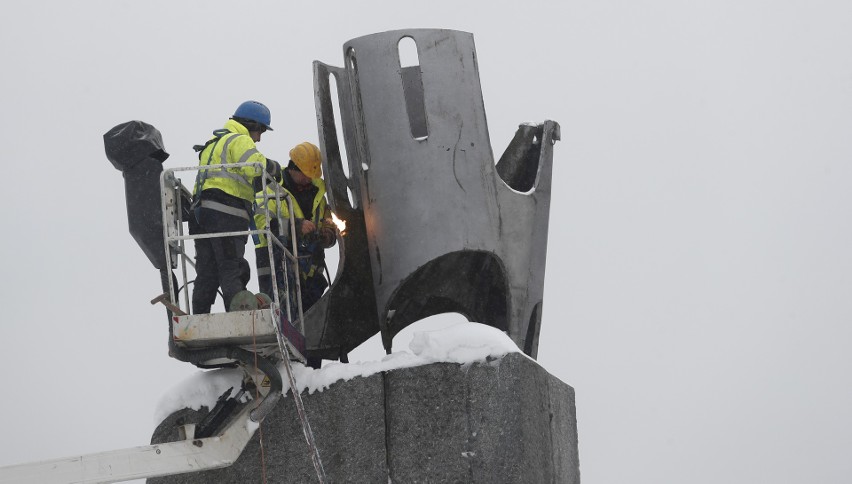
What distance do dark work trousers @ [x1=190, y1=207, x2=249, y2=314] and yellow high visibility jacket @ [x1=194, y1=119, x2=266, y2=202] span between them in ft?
0.48

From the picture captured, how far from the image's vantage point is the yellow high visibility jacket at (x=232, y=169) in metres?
6.82

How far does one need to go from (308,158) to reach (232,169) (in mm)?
994

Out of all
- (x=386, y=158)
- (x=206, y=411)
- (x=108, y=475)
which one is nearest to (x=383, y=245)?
(x=386, y=158)

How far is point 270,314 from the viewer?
6.01 m

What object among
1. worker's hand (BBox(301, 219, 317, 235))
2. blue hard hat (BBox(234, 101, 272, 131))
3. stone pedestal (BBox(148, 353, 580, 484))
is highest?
blue hard hat (BBox(234, 101, 272, 131))

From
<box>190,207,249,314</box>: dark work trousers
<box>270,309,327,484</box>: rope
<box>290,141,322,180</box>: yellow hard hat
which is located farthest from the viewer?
<box>290,141,322,180</box>: yellow hard hat

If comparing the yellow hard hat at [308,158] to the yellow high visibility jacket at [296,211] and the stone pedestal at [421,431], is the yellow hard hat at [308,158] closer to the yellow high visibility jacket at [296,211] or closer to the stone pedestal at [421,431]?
the yellow high visibility jacket at [296,211]

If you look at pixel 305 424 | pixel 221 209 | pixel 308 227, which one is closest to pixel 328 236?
pixel 308 227

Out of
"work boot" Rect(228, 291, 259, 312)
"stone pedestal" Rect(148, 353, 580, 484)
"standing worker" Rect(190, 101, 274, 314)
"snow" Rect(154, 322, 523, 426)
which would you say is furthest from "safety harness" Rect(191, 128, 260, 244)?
"stone pedestal" Rect(148, 353, 580, 484)

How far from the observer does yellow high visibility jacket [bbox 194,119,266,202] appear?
682 cm

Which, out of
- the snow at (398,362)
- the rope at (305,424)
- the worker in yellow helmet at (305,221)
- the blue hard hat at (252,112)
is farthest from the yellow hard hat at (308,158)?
the rope at (305,424)

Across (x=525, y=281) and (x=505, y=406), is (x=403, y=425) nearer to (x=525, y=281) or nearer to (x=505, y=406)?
(x=505, y=406)

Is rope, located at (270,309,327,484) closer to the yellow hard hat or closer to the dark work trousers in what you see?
the dark work trousers

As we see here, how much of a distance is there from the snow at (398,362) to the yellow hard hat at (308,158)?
163cm
